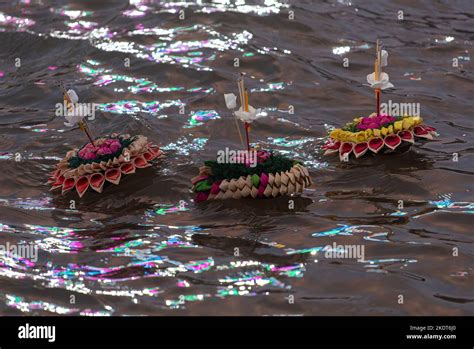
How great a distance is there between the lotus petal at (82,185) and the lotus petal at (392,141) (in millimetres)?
2350

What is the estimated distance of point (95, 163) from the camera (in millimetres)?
7266

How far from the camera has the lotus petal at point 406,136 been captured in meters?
7.57

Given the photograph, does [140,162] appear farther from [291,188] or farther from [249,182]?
[291,188]

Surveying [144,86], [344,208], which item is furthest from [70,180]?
[144,86]

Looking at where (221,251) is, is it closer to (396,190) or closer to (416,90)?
(396,190)

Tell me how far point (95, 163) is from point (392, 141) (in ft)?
7.64

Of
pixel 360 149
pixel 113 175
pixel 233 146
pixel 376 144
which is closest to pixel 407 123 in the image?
pixel 376 144

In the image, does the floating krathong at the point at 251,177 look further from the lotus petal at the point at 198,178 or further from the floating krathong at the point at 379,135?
the floating krathong at the point at 379,135

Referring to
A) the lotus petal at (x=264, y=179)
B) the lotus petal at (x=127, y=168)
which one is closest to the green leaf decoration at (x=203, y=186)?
the lotus petal at (x=264, y=179)

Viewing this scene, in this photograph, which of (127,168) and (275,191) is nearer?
(275,191)

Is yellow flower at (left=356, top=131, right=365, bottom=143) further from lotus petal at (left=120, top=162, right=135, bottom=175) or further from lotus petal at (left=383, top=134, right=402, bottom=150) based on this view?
lotus petal at (left=120, top=162, right=135, bottom=175)

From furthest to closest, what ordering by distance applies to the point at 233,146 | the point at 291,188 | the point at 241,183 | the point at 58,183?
1. the point at 233,146
2. the point at 58,183
3. the point at 291,188
4. the point at 241,183

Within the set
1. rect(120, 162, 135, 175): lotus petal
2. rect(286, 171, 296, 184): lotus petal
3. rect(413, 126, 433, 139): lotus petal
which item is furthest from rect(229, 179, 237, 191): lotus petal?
rect(413, 126, 433, 139): lotus petal

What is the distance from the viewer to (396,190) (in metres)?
7.18
